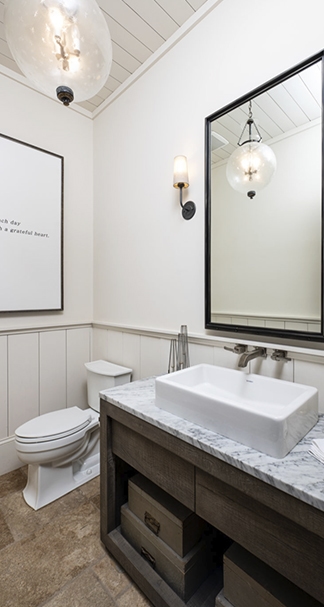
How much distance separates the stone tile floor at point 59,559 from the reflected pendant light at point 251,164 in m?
1.82

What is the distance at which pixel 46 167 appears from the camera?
7.19ft

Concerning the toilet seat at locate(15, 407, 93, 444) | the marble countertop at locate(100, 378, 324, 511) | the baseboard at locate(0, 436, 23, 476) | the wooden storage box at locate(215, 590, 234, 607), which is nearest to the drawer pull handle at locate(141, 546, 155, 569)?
the wooden storage box at locate(215, 590, 234, 607)

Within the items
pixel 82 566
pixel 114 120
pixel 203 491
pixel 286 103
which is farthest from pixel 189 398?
pixel 114 120

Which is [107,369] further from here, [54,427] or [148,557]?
[148,557]

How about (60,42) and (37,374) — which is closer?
(60,42)

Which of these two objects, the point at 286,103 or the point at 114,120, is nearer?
the point at 286,103

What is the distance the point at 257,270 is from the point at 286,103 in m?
0.73

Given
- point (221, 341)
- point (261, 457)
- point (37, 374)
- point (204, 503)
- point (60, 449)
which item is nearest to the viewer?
point (261, 457)

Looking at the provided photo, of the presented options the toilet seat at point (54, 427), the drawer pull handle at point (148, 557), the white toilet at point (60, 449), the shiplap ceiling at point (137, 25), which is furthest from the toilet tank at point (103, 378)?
the shiplap ceiling at point (137, 25)

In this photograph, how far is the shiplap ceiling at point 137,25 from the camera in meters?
1.56

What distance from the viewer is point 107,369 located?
2.09 metres

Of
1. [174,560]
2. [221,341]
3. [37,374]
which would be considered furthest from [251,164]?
[37,374]

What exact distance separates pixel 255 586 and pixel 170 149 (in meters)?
2.05

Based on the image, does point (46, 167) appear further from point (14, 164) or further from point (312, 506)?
point (312, 506)
